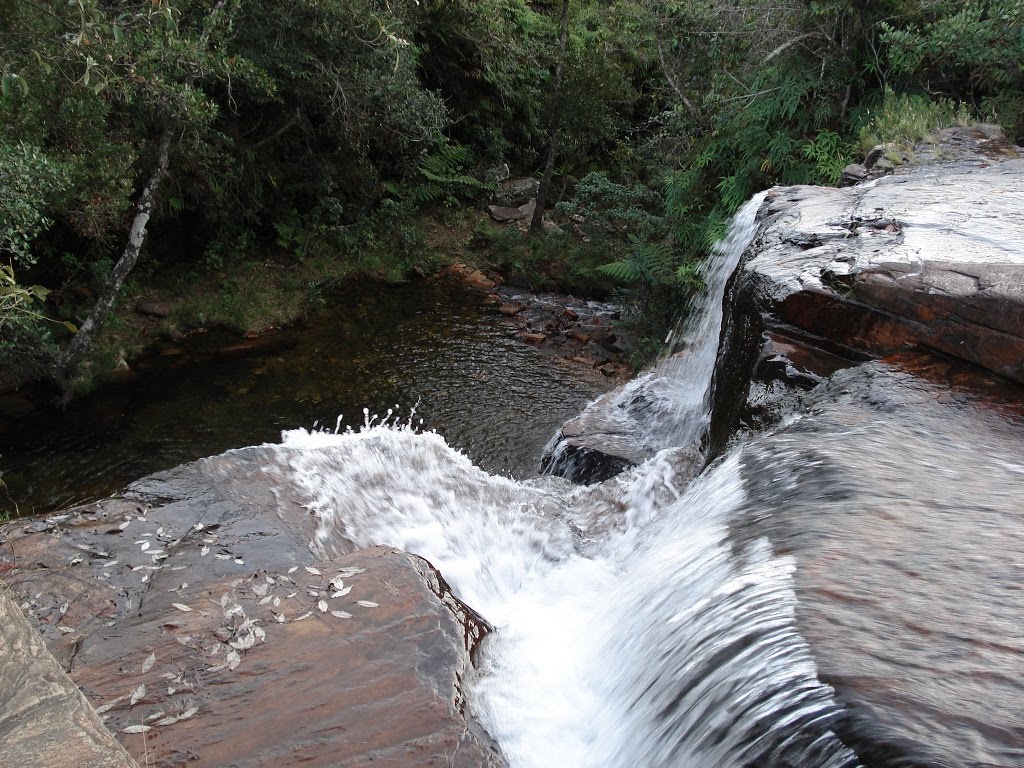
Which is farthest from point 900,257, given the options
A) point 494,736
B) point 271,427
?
point 271,427

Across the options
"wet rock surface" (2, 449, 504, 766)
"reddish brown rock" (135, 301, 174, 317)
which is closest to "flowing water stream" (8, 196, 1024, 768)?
"wet rock surface" (2, 449, 504, 766)

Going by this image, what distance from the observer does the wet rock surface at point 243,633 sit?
2.77m

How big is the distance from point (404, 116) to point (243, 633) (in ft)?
33.5

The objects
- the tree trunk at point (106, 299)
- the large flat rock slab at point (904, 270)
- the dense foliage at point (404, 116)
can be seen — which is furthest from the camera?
the tree trunk at point (106, 299)

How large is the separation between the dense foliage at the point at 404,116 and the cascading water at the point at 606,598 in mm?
3192

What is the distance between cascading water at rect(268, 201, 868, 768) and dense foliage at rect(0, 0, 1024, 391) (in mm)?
3192

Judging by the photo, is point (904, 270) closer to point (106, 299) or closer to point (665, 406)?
point (665, 406)

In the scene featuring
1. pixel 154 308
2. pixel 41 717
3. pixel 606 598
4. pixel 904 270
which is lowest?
pixel 154 308

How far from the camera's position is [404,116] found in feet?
38.3

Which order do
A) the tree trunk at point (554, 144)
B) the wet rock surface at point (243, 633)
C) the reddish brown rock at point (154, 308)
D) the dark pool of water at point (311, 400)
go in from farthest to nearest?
the tree trunk at point (554, 144) < the reddish brown rock at point (154, 308) < the dark pool of water at point (311, 400) < the wet rock surface at point (243, 633)

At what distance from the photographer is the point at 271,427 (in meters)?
8.92

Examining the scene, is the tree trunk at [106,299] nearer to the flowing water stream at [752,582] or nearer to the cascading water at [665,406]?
the flowing water stream at [752,582]

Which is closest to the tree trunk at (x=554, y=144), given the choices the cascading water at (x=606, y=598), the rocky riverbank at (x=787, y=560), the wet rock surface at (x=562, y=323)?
the wet rock surface at (x=562, y=323)

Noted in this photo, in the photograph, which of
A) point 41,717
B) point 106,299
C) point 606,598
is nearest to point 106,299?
point 106,299
